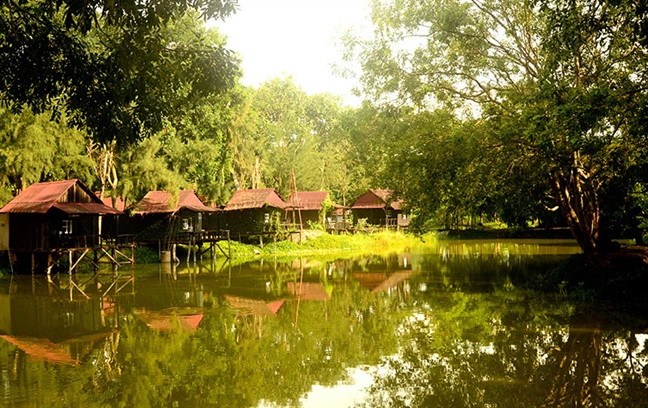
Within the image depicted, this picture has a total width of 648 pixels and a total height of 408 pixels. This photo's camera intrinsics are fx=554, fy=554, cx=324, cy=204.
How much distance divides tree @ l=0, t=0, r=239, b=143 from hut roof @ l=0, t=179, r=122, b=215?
1780cm

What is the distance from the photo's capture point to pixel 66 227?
95.7 ft

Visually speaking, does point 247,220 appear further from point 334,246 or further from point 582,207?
point 582,207

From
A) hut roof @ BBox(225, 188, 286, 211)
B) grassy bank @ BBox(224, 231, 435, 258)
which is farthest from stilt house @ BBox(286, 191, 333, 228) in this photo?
hut roof @ BBox(225, 188, 286, 211)

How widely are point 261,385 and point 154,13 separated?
6770 mm

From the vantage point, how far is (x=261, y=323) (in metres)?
15.6

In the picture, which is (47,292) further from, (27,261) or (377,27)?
(377,27)

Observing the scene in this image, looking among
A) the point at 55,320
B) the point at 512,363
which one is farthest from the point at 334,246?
the point at 512,363

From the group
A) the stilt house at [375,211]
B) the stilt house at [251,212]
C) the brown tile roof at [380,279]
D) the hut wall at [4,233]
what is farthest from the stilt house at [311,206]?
the hut wall at [4,233]

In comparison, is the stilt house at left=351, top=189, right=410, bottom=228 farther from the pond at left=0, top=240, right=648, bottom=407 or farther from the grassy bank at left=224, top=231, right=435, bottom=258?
the pond at left=0, top=240, right=648, bottom=407

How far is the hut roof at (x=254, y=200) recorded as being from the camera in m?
41.1

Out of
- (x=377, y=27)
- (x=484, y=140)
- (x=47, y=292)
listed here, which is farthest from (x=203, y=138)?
(x=484, y=140)

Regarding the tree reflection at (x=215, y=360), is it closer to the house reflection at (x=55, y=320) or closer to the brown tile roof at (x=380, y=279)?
the house reflection at (x=55, y=320)

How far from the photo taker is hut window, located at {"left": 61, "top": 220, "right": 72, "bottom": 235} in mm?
28938

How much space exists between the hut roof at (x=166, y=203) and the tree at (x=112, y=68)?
81.2ft
